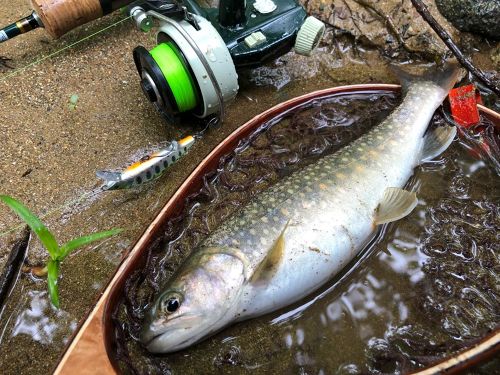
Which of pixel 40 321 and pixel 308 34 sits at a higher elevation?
pixel 308 34

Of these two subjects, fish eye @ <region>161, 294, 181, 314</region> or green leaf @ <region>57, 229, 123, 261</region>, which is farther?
green leaf @ <region>57, 229, 123, 261</region>

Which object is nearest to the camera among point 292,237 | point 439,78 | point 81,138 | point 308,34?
point 292,237

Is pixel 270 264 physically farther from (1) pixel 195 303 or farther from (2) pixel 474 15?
(2) pixel 474 15

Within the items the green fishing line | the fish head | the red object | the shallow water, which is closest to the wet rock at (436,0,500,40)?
the red object

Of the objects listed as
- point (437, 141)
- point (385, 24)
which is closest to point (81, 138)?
point (437, 141)

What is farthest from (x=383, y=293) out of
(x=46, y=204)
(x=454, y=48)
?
(x=46, y=204)

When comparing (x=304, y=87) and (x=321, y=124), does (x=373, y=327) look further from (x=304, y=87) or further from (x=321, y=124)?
(x=304, y=87)

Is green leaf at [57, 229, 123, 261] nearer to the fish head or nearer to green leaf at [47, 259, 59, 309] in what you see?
green leaf at [47, 259, 59, 309]

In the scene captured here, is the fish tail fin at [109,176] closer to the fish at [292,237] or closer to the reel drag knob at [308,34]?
the fish at [292,237]
